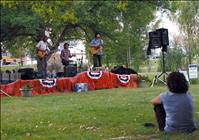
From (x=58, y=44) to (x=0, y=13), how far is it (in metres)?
5.10

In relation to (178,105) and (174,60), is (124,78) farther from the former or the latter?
(178,105)

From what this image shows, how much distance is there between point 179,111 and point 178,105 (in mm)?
75

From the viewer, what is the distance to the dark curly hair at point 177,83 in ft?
20.4

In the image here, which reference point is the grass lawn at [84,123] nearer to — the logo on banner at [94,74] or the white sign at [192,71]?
the logo on banner at [94,74]

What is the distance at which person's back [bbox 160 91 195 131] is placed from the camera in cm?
627

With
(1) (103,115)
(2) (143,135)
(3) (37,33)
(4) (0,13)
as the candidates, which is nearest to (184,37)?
(3) (37,33)

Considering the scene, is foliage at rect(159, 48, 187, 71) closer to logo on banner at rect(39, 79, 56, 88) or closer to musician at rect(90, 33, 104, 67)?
musician at rect(90, 33, 104, 67)

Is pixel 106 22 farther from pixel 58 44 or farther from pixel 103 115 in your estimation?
pixel 103 115

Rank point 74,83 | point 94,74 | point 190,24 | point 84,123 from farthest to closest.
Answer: point 190,24, point 94,74, point 74,83, point 84,123

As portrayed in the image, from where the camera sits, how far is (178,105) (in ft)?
20.6

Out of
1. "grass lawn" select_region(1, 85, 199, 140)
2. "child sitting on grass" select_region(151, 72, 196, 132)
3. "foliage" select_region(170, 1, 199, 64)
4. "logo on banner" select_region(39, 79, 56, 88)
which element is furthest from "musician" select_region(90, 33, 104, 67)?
"child sitting on grass" select_region(151, 72, 196, 132)

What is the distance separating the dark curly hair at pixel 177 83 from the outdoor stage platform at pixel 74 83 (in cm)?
1058

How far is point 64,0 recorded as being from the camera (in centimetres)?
819

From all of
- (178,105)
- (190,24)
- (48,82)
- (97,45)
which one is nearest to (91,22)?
(97,45)
